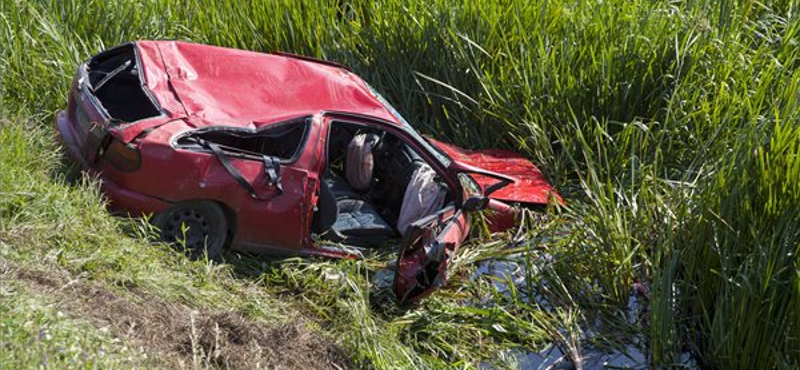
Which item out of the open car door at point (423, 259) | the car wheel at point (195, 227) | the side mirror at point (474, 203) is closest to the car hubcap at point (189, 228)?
the car wheel at point (195, 227)

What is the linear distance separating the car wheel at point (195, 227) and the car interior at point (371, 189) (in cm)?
70

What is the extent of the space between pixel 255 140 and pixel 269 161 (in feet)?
1.73

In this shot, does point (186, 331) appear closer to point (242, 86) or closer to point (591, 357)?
point (242, 86)

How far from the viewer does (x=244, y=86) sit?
8.28 meters

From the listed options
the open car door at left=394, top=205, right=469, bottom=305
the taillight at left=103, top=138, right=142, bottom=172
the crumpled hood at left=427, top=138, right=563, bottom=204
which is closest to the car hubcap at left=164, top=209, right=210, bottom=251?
the taillight at left=103, top=138, right=142, bottom=172

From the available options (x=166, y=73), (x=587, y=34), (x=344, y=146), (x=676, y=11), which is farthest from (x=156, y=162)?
(x=676, y=11)

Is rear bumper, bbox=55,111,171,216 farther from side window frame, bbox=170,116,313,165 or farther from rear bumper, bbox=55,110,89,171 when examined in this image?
side window frame, bbox=170,116,313,165

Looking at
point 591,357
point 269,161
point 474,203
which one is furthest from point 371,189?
point 591,357

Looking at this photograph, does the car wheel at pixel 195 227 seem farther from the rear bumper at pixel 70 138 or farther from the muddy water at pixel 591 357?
the muddy water at pixel 591 357

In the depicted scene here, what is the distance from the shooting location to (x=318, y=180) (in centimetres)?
773

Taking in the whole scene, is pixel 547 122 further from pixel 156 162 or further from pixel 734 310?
pixel 156 162

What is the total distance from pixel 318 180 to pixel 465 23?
2.85 metres

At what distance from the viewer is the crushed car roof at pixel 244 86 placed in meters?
7.80

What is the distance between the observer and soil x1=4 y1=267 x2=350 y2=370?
6.31 metres
